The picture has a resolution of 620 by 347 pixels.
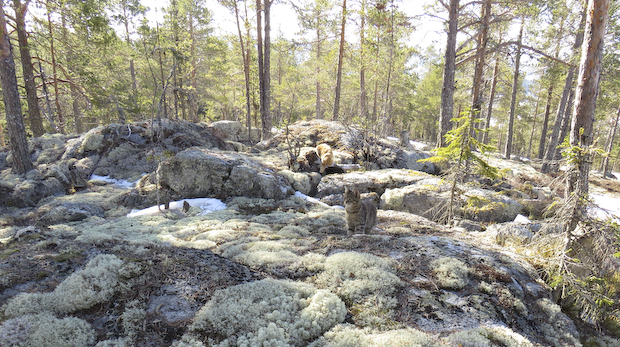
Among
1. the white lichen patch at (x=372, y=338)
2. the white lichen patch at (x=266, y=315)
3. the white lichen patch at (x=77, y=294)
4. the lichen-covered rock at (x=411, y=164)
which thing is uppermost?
the lichen-covered rock at (x=411, y=164)

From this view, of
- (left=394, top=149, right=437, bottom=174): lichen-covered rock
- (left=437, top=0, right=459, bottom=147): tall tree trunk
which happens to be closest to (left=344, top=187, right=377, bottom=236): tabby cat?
(left=437, top=0, right=459, bottom=147): tall tree trunk

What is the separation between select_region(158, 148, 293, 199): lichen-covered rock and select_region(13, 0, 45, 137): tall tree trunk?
874 centimetres

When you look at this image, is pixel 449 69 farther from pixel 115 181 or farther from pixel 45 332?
pixel 115 181

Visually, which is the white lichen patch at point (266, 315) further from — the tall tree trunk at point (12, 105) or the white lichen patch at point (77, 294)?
the tall tree trunk at point (12, 105)

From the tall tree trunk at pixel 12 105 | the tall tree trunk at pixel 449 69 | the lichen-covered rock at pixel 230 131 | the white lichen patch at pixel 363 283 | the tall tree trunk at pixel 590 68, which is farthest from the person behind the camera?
the lichen-covered rock at pixel 230 131

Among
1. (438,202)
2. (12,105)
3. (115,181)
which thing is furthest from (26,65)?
(438,202)

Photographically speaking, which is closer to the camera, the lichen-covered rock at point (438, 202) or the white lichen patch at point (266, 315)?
the white lichen patch at point (266, 315)

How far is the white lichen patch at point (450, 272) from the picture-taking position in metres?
4.21

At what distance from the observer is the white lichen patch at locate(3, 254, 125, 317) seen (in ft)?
10.3

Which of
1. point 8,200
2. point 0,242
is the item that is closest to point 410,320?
point 0,242

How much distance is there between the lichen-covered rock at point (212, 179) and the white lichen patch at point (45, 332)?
6.95m

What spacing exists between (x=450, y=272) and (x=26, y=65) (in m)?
18.4

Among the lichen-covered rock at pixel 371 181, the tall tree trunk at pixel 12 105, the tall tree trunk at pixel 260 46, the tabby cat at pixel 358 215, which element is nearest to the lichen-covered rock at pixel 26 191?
the tall tree trunk at pixel 12 105

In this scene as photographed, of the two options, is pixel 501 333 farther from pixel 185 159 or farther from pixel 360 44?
pixel 360 44
